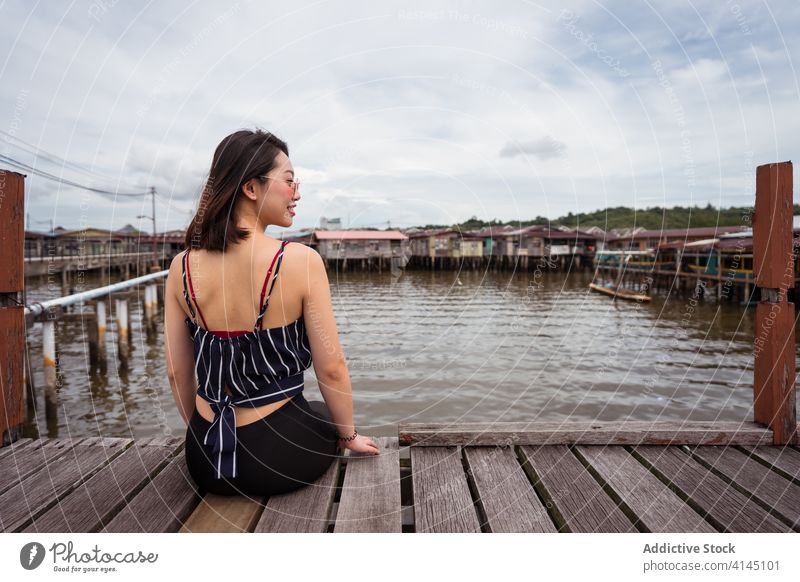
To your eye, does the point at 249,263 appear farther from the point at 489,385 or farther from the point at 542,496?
the point at 489,385

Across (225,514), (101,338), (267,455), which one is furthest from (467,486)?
(101,338)

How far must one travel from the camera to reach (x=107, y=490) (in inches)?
73.4

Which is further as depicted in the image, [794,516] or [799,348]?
[799,348]

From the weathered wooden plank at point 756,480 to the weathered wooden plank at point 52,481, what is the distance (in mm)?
2453

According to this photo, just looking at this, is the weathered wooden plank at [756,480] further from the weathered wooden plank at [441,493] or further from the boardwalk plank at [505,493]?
the weathered wooden plank at [441,493]

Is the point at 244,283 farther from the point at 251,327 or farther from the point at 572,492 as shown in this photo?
the point at 572,492

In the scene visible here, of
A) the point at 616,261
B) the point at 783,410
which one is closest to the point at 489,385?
the point at 783,410

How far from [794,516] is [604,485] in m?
0.58

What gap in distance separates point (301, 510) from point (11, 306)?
1.60m

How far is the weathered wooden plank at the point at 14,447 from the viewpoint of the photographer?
2.18 m

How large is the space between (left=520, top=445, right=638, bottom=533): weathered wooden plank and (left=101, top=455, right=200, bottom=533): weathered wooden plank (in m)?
1.24

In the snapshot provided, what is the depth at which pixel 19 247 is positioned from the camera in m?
2.30

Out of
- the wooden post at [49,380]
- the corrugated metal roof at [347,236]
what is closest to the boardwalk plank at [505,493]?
the corrugated metal roof at [347,236]
